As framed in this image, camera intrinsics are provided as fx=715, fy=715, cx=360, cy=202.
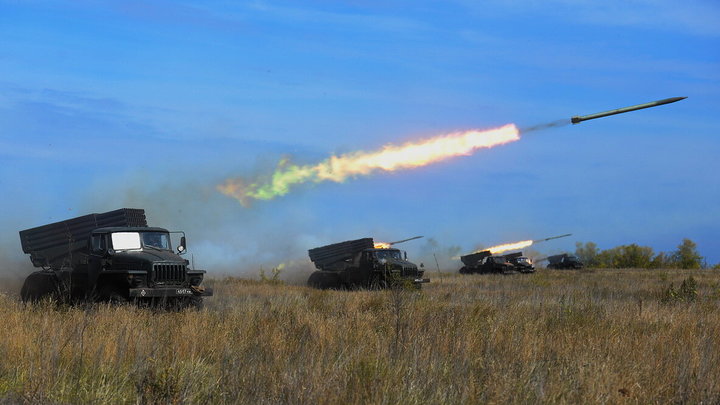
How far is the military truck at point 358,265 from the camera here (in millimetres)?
27219

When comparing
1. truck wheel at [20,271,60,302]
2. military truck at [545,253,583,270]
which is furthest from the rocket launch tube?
military truck at [545,253,583,270]

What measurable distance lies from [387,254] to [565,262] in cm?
3343

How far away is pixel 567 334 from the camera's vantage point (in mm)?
9961

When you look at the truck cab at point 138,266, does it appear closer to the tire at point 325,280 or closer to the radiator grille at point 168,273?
the radiator grille at point 168,273

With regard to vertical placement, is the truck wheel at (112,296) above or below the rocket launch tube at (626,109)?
below

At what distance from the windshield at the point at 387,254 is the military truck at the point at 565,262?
3258 centimetres

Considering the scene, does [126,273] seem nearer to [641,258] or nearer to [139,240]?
[139,240]

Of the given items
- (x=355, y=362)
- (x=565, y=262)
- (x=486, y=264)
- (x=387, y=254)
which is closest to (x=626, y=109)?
(x=387, y=254)

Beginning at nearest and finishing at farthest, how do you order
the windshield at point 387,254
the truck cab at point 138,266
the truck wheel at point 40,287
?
the truck cab at point 138,266
the truck wheel at point 40,287
the windshield at point 387,254

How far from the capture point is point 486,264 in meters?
45.6

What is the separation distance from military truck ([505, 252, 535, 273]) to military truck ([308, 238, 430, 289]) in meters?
18.9

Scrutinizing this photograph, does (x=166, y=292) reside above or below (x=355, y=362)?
above

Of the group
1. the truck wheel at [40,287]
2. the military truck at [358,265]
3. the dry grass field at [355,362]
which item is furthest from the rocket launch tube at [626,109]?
the truck wheel at [40,287]

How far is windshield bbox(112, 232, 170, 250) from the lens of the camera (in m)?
16.5
